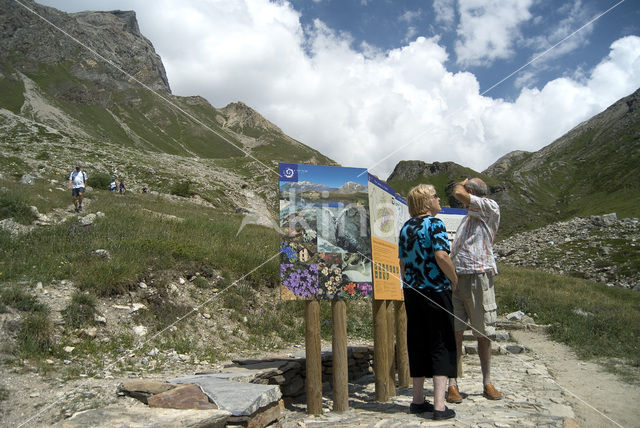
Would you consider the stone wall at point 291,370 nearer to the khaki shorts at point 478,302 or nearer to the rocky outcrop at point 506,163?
the khaki shorts at point 478,302

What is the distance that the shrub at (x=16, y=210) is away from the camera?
10.6 m

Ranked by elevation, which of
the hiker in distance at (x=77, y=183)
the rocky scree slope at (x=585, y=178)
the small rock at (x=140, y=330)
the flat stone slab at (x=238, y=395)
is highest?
the rocky scree slope at (x=585, y=178)

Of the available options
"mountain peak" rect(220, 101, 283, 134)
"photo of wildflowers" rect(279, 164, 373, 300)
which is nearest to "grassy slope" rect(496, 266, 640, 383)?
"photo of wildflowers" rect(279, 164, 373, 300)

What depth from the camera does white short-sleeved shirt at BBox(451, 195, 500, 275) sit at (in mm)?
4270

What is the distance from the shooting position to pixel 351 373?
6.50m

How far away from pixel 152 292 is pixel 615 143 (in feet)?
412

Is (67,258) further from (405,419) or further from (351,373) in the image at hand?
(405,419)

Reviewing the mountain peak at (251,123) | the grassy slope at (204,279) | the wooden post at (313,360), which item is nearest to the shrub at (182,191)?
the grassy slope at (204,279)

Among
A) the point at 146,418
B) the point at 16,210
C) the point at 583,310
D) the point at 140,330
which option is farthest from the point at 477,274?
the point at 16,210

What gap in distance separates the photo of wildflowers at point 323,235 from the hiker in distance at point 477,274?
112 centimetres

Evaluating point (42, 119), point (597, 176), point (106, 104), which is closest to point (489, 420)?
point (42, 119)

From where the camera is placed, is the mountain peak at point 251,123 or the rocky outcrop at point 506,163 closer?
the rocky outcrop at point 506,163

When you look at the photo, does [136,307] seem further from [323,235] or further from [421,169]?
[421,169]

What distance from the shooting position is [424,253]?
3.83 m
